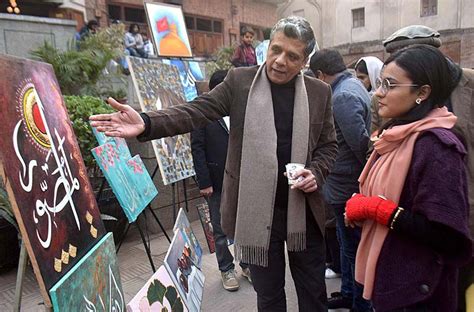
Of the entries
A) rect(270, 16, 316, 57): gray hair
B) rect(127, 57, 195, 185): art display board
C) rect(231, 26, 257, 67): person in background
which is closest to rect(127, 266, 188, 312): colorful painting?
rect(127, 57, 195, 185): art display board

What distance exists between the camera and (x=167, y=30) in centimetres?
504

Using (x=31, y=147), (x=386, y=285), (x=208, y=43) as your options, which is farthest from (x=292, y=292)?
(x=208, y=43)

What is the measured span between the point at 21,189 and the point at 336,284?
2603 mm

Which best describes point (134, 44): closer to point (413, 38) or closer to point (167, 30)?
point (167, 30)

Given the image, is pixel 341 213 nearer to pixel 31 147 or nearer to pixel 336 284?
pixel 336 284

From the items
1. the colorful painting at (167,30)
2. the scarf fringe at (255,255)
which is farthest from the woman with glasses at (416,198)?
the colorful painting at (167,30)

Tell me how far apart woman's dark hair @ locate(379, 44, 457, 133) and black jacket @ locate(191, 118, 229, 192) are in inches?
69.2

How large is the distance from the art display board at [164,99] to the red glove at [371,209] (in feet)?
6.42

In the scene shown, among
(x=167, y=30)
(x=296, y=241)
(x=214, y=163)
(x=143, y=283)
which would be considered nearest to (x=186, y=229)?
(x=214, y=163)

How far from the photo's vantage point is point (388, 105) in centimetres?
149

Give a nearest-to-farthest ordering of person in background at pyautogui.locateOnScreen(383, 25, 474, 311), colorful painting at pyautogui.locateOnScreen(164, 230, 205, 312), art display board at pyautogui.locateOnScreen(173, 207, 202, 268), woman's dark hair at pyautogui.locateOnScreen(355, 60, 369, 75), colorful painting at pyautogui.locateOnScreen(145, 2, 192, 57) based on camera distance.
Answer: person in background at pyautogui.locateOnScreen(383, 25, 474, 311) → colorful painting at pyautogui.locateOnScreen(164, 230, 205, 312) → art display board at pyautogui.locateOnScreen(173, 207, 202, 268) → woman's dark hair at pyautogui.locateOnScreen(355, 60, 369, 75) → colorful painting at pyautogui.locateOnScreen(145, 2, 192, 57)

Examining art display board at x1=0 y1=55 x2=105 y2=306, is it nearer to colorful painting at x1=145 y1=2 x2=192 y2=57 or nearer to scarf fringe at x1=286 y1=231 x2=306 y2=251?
scarf fringe at x1=286 y1=231 x2=306 y2=251

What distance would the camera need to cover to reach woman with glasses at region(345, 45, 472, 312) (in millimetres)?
1316

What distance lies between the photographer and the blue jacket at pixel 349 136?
2367 millimetres
